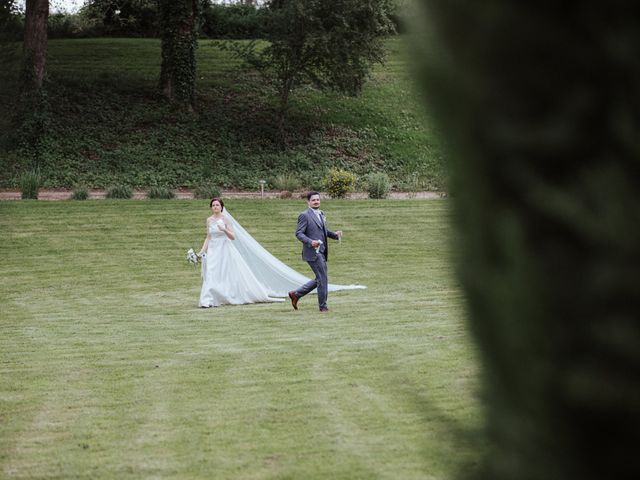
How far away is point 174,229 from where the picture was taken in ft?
99.8

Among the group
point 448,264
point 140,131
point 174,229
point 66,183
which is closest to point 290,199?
point 174,229

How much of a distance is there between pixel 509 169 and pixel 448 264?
1.44ft

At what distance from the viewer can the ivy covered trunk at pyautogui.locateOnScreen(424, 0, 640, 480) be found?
7.90ft

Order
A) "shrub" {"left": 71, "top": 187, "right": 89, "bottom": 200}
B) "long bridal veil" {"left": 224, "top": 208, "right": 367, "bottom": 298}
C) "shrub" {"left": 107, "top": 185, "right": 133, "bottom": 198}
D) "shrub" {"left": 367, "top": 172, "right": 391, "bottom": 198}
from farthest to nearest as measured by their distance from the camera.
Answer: "shrub" {"left": 367, "top": 172, "right": 391, "bottom": 198} → "shrub" {"left": 107, "top": 185, "right": 133, "bottom": 198} → "shrub" {"left": 71, "top": 187, "right": 89, "bottom": 200} → "long bridal veil" {"left": 224, "top": 208, "right": 367, "bottom": 298}

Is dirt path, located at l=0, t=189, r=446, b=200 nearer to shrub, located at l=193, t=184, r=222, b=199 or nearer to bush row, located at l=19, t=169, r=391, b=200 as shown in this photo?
bush row, located at l=19, t=169, r=391, b=200

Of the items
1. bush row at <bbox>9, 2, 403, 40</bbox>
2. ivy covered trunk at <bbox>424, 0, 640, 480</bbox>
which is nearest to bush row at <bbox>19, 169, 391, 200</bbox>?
bush row at <bbox>9, 2, 403, 40</bbox>

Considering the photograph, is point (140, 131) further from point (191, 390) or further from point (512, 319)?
point (512, 319)

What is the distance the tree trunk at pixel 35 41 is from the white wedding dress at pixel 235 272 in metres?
22.2

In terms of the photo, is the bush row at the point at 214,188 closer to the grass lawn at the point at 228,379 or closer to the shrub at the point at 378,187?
the shrub at the point at 378,187

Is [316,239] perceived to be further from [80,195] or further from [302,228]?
[80,195]

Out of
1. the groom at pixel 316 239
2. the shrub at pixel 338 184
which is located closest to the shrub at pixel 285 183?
the shrub at pixel 338 184

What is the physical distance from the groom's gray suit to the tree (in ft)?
85.3

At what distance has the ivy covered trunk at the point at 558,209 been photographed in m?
2.41

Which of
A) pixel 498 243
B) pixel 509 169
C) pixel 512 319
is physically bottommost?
pixel 512 319
